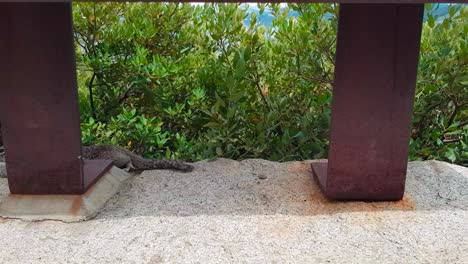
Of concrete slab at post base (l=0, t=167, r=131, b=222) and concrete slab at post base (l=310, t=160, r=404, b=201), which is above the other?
concrete slab at post base (l=310, t=160, r=404, b=201)

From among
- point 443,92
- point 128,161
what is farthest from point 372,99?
point 128,161

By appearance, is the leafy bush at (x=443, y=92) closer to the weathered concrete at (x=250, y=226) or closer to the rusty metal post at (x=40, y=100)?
the weathered concrete at (x=250, y=226)

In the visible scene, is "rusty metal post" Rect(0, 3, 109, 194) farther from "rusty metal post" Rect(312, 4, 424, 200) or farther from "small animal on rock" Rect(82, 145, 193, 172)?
"rusty metal post" Rect(312, 4, 424, 200)

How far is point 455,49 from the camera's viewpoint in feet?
10.5

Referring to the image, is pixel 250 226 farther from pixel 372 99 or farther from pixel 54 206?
pixel 54 206

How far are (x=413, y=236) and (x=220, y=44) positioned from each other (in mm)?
1959

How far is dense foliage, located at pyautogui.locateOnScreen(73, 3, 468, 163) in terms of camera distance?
10.5 ft

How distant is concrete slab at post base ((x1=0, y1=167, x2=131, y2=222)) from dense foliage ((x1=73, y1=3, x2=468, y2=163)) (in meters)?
0.94

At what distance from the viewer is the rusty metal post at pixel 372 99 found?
7.18 ft

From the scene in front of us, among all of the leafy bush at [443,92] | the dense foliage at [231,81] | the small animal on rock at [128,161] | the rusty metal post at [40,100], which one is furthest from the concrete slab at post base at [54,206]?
the leafy bush at [443,92]

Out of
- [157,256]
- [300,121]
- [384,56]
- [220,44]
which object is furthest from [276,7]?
[157,256]

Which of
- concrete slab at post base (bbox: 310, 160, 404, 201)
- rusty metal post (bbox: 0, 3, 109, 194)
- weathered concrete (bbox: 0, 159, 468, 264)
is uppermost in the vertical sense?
rusty metal post (bbox: 0, 3, 109, 194)

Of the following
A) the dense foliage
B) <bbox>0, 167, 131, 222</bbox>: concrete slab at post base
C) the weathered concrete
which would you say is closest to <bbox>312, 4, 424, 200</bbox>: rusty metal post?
the weathered concrete

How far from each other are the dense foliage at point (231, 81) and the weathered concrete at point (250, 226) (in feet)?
1.70
